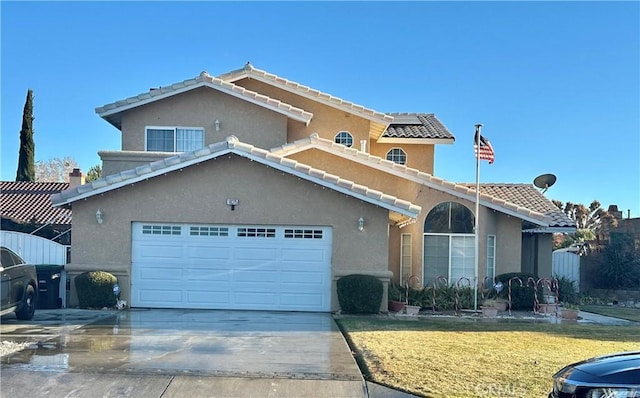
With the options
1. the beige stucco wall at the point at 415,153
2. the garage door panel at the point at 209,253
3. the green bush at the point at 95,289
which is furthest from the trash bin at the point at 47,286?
the beige stucco wall at the point at 415,153

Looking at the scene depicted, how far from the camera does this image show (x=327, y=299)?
48.9ft

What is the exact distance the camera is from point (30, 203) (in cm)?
2942

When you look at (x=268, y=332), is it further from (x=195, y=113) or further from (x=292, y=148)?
(x=195, y=113)

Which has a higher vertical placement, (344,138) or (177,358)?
(344,138)

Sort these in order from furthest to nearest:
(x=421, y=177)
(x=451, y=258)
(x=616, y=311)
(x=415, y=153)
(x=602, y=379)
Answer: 1. (x=415, y=153)
2. (x=616, y=311)
3. (x=451, y=258)
4. (x=421, y=177)
5. (x=602, y=379)

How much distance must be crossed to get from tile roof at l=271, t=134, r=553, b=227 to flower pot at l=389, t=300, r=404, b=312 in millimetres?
4100

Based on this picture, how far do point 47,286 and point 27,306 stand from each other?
198 centimetres

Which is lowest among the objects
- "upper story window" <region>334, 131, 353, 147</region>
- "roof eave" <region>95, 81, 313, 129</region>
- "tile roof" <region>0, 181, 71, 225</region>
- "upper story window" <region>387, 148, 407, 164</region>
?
"tile roof" <region>0, 181, 71, 225</region>

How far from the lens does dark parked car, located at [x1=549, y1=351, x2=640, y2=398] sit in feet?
15.7

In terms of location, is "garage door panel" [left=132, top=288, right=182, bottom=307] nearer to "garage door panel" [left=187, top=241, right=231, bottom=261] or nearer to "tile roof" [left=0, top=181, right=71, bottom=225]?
"garage door panel" [left=187, top=241, right=231, bottom=261]

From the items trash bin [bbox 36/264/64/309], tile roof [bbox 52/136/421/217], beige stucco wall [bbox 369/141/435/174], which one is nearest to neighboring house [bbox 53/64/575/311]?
tile roof [bbox 52/136/421/217]

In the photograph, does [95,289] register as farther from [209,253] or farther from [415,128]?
[415,128]

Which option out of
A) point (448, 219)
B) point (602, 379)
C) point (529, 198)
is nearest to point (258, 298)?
point (448, 219)

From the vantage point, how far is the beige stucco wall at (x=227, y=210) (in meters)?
14.9
